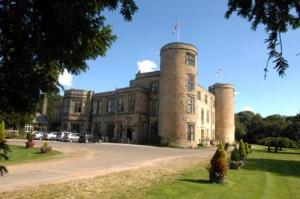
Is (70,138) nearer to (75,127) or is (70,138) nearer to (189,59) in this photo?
(75,127)

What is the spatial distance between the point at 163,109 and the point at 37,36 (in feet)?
147

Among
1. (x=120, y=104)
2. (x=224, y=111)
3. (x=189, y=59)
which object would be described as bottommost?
(x=120, y=104)

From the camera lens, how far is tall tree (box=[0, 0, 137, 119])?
3.89 metres

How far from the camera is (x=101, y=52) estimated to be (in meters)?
5.89

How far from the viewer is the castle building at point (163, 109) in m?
48.1

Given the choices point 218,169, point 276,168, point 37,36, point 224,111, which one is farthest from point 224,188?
point 224,111

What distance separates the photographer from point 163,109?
48.9m

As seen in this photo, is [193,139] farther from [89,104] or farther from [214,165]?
[214,165]

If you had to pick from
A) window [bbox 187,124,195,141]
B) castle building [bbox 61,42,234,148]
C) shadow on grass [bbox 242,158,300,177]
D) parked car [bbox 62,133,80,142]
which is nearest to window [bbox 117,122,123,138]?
castle building [bbox 61,42,234,148]

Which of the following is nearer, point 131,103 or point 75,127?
point 131,103

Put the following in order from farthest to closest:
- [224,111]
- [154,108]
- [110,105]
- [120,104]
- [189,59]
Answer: [224,111] < [110,105] < [120,104] < [154,108] < [189,59]

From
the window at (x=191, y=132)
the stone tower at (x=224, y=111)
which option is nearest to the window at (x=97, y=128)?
the window at (x=191, y=132)

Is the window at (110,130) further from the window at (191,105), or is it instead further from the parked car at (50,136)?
the window at (191,105)

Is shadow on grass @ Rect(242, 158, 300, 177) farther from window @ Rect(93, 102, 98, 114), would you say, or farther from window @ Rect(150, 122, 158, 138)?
window @ Rect(93, 102, 98, 114)
